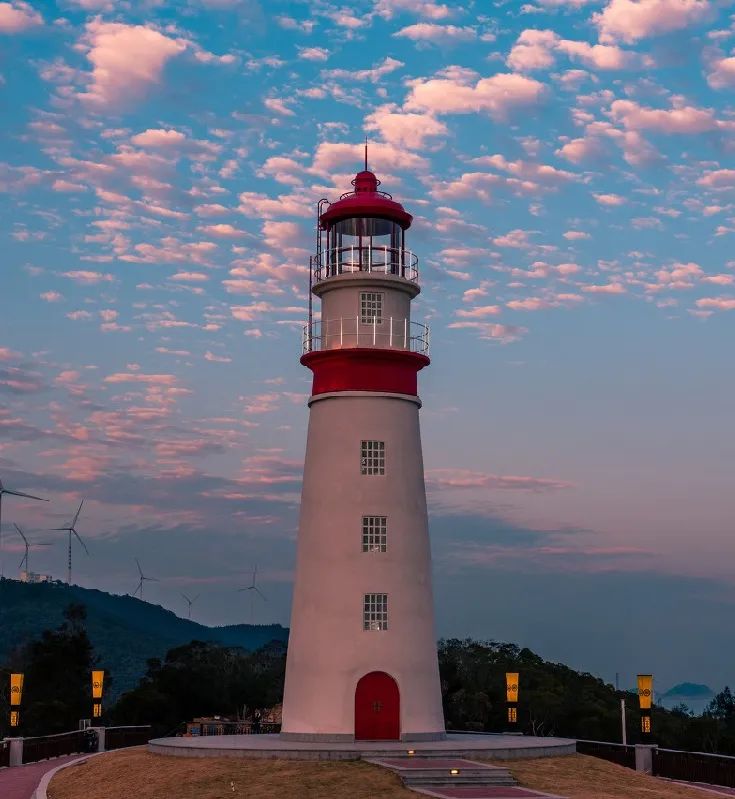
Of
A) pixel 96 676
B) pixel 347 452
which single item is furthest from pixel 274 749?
pixel 96 676

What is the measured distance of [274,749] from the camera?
37062 millimetres

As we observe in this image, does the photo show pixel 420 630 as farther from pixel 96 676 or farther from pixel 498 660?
pixel 498 660

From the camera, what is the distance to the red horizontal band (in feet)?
142

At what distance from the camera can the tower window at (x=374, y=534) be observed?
42250 mm

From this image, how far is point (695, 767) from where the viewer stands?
127 ft

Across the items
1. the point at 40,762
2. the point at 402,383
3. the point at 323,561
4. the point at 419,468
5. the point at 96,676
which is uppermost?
the point at 402,383

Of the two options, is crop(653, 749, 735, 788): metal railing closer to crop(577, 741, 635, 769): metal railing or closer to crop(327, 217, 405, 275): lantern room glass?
crop(577, 741, 635, 769): metal railing

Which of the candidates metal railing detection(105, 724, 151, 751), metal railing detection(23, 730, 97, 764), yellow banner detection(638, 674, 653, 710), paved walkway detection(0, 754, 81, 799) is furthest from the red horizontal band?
metal railing detection(105, 724, 151, 751)

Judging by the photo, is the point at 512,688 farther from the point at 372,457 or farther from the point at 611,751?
the point at 372,457

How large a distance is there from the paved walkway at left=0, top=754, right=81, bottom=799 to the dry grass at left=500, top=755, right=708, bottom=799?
48.8ft

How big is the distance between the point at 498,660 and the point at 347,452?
65.1m

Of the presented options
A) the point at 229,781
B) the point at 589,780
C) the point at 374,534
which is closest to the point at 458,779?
the point at 589,780

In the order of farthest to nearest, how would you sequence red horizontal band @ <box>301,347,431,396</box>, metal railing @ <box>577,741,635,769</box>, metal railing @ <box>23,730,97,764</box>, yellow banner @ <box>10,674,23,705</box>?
yellow banner @ <box>10,674,23,705</box>
metal railing @ <box>23,730,97,764</box>
red horizontal band @ <box>301,347,431,396</box>
metal railing @ <box>577,741,635,769</box>

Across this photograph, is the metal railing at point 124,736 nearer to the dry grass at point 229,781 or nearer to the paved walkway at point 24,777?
the paved walkway at point 24,777
